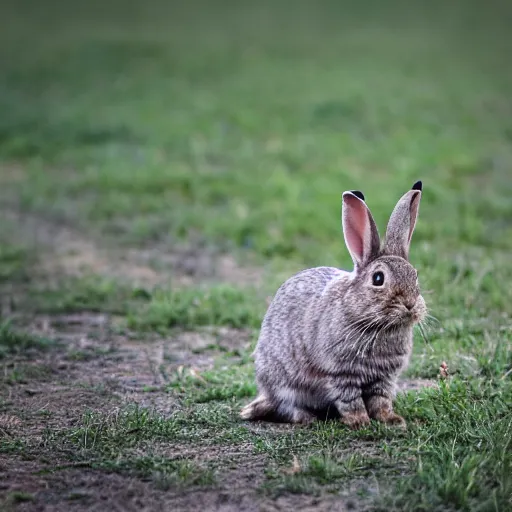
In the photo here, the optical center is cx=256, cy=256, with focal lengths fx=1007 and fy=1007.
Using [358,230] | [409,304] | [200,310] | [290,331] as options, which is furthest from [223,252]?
[409,304]

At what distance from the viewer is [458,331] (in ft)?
22.1

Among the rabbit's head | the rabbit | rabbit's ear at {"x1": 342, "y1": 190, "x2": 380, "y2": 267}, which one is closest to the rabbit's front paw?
the rabbit

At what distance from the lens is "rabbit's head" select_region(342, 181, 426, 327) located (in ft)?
16.5

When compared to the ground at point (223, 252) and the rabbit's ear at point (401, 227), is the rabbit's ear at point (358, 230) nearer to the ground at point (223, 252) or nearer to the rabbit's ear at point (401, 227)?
the rabbit's ear at point (401, 227)

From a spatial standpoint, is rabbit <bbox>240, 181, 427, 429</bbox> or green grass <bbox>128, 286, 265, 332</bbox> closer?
rabbit <bbox>240, 181, 427, 429</bbox>

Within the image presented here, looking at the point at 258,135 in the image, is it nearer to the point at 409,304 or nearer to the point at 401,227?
the point at 401,227

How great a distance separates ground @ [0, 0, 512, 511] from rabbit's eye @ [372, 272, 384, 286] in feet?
2.44

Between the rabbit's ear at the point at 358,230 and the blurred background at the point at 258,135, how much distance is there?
7.54ft

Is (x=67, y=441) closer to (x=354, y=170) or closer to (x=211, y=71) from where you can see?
(x=354, y=170)

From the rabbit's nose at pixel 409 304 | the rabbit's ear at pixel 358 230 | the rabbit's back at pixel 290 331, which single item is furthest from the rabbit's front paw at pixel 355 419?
the rabbit's ear at pixel 358 230

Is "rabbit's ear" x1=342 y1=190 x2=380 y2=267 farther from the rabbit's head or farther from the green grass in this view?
the green grass

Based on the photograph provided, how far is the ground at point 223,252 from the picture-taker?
4629mm

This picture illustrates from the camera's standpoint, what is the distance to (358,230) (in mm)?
5250

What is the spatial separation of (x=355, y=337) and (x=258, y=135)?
8.94 metres
